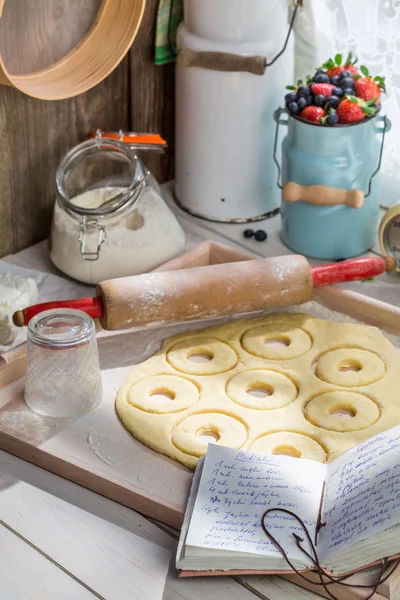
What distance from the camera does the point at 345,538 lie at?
904 mm

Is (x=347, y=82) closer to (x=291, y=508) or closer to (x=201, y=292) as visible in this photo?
(x=201, y=292)

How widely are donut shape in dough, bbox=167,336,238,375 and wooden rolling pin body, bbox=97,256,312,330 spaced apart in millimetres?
38

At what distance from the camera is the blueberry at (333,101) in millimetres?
1378

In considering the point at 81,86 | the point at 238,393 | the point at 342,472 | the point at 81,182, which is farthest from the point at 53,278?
the point at 342,472

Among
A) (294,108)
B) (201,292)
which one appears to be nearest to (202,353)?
(201,292)

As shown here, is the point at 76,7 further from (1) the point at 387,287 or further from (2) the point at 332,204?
(1) the point at 387,287

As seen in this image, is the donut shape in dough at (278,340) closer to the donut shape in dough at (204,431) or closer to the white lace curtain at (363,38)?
the donut shape in dough at (204,431)

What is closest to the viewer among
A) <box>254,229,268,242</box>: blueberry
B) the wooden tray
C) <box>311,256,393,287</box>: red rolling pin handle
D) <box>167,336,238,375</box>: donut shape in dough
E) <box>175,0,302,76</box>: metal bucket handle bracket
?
the wooden tray

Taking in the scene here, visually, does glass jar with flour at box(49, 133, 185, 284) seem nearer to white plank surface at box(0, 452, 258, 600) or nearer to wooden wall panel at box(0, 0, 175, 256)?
wooden wall panel at box(0, 0, 175, 256)

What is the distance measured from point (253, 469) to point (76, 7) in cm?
82

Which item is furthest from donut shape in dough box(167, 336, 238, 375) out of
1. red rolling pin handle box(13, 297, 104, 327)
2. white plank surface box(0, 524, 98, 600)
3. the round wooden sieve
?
the round wooden sieve

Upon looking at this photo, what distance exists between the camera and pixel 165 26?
156 cm

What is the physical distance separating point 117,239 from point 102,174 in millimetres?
177

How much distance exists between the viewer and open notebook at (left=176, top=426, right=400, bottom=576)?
0.90 m
